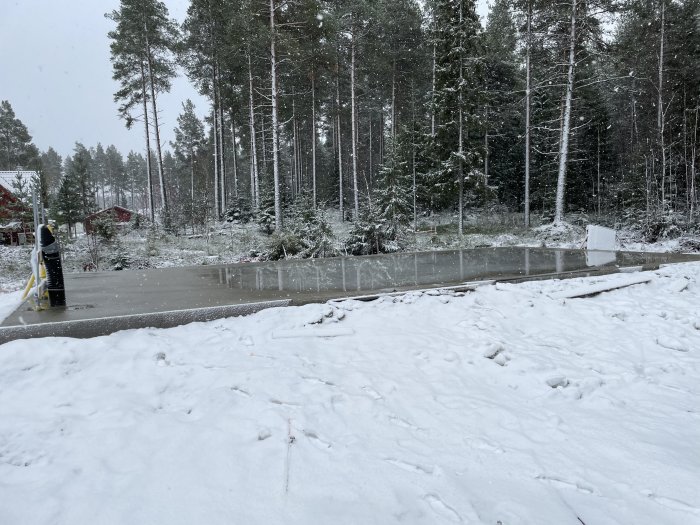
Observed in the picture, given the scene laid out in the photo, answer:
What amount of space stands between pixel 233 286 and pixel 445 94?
50.2 feet

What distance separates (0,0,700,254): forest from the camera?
14.7 m

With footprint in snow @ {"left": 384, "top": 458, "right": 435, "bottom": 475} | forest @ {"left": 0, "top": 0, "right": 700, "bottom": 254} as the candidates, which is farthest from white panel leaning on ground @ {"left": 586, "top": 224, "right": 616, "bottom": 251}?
footprint in snow @ {"left": 384, "top": 458, "right": 435, "bottom": 475}

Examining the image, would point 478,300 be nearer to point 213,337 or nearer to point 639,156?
point 213,337

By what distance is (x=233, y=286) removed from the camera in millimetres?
6082

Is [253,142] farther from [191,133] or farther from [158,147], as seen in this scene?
[191,133]

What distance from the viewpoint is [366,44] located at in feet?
61.6

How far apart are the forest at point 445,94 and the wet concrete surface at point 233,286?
4623 mm

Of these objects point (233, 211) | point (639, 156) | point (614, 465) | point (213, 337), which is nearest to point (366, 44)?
point (233, 211)

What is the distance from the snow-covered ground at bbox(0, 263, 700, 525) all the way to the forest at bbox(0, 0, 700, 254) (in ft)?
28.4

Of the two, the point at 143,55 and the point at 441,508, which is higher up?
the point at 143,55

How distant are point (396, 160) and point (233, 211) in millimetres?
11658

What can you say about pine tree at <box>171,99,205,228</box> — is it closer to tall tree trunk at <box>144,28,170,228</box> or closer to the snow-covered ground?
tall tree trunk at <box>144,28,170,228</box>

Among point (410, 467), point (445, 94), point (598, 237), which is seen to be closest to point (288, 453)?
point (410, 467)

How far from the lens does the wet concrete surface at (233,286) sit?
405 centimetres
